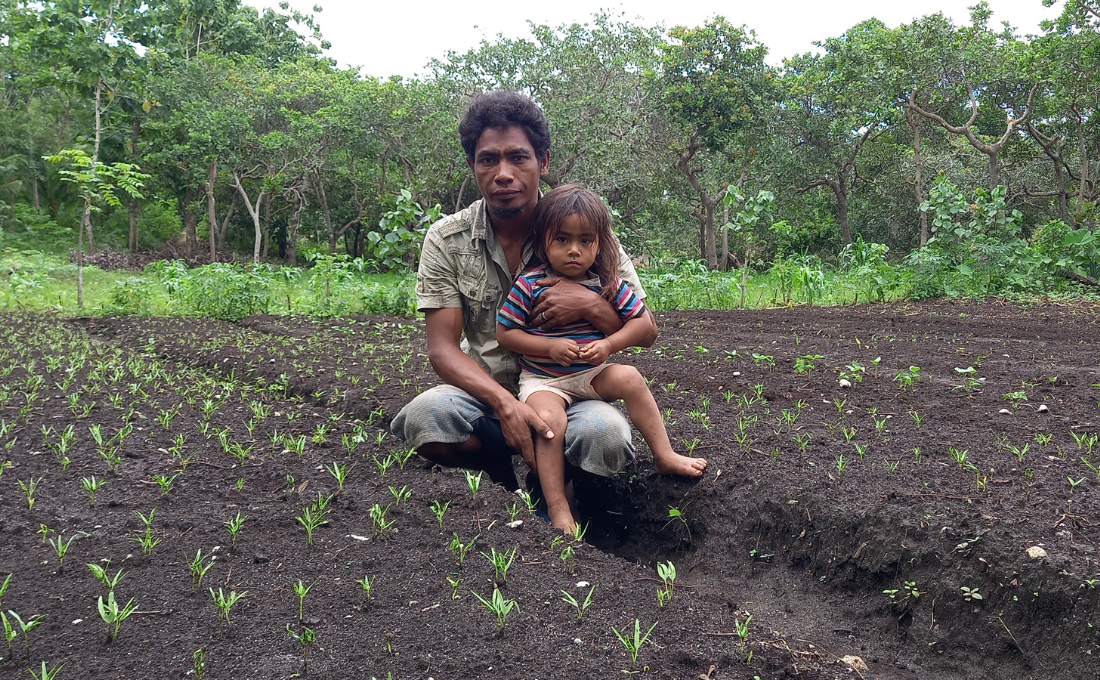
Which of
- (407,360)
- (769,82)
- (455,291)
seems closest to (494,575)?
(455,291)

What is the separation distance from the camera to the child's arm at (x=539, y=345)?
303 centimetres

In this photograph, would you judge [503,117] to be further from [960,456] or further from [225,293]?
[225,293]

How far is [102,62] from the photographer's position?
10.7 meters

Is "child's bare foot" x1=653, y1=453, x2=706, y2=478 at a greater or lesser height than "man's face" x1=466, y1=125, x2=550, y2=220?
lesser

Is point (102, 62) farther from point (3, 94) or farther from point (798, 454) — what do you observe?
point (3, 94)

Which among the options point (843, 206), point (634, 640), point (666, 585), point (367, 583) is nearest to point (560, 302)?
point (666, 585)

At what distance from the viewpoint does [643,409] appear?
3.10 metres

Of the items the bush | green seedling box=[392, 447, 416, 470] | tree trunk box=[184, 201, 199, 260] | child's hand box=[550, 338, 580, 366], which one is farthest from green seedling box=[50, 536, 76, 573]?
tree trunk box=[184, 201, 199, 260]

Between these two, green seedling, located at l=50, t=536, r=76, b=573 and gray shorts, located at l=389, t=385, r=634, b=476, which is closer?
green seedling, located at l=50, t=536, r=76, b=573

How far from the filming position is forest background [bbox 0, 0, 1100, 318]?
37.2ft

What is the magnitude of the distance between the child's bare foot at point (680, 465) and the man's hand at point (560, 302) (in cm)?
68

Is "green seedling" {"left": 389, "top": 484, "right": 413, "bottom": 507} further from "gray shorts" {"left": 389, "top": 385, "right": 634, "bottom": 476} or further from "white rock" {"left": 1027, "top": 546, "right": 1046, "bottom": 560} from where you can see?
"white rock" {"left": 1027, "top": 546, "right": 1046, "bottom": 560}

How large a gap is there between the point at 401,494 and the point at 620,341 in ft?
3.34

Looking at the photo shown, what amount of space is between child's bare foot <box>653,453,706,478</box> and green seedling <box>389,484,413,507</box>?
39.4 inches
